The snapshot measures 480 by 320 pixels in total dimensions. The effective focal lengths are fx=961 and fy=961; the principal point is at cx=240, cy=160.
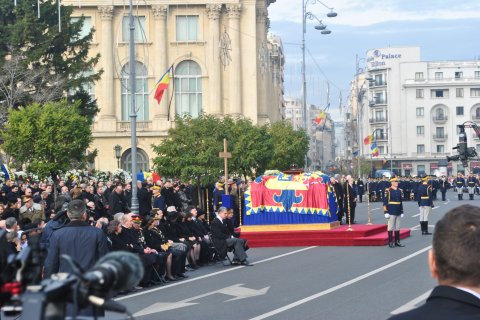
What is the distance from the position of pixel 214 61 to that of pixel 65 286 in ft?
220

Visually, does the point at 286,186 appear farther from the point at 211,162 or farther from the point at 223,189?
the point at 211,162

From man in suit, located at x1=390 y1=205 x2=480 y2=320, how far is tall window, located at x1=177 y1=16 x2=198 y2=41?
68261 mm

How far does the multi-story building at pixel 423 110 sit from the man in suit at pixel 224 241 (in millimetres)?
100309

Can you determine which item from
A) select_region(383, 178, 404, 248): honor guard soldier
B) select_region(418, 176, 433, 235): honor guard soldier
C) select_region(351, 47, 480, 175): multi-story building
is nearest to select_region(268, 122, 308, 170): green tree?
select_region(418, 176, 433, 235): honor guard soldier

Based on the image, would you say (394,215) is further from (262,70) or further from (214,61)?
(262,70)

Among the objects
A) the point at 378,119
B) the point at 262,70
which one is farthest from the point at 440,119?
the point at 262,70

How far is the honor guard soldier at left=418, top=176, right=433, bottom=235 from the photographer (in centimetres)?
2969

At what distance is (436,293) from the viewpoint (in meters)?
3.73

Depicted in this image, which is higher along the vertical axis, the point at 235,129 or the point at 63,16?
the point at 63,16

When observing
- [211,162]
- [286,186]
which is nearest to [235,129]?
[211,162]

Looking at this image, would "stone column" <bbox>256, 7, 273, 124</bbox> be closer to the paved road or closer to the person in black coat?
the person in black coat

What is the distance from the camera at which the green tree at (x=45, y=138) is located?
35.4 meters

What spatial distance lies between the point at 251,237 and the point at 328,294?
37.8ft

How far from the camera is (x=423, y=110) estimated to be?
125 meters
